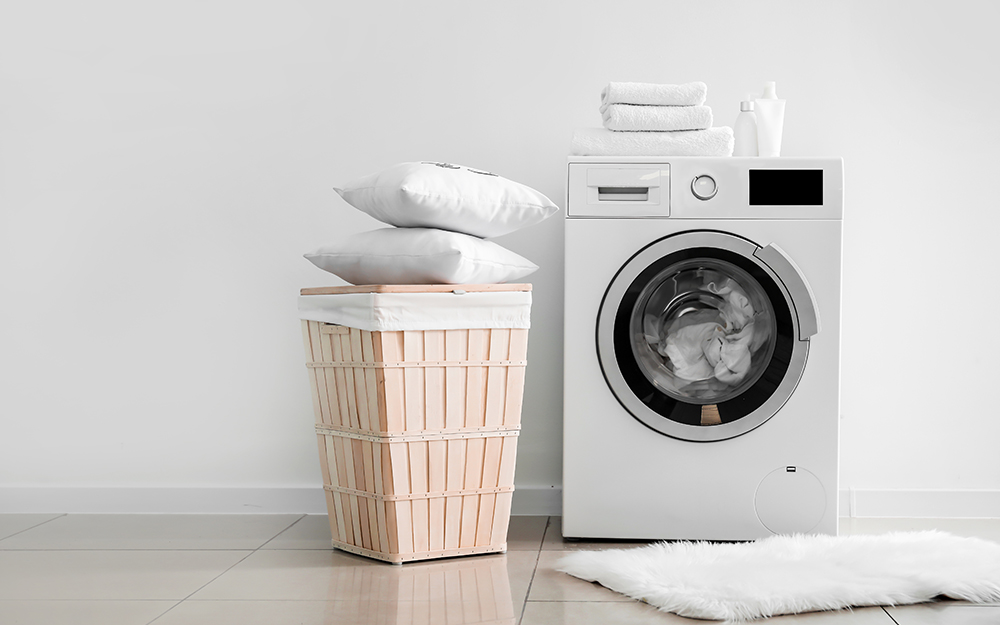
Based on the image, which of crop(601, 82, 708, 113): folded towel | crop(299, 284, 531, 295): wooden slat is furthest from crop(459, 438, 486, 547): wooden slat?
crop(601, 82, 708, 113): folded towel

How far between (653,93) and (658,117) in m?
0.06

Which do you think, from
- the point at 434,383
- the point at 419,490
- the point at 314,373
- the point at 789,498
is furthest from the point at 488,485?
the point at 789,498

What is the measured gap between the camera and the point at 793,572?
1.44m

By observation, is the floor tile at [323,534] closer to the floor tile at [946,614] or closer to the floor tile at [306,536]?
the floor tile at [306,536]

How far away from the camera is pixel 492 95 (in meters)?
2.19

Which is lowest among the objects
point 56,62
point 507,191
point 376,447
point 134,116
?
point 376,447

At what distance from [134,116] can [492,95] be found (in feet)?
3.36

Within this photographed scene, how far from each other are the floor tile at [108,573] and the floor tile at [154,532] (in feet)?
0.23

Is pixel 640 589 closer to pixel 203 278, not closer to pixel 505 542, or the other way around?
pixel 505 542

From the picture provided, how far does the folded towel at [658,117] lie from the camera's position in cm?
184

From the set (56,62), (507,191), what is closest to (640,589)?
(507,191)

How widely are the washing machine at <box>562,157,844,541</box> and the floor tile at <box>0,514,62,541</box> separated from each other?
1422mm

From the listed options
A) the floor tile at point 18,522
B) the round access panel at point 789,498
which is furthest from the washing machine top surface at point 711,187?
the floor tile at point 18,522

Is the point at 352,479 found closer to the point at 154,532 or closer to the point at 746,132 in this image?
the point at 154,532
